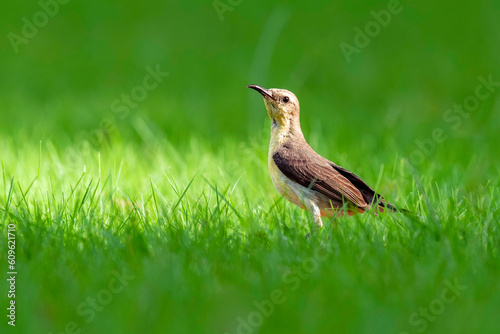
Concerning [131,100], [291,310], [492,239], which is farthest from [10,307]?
[131,100]

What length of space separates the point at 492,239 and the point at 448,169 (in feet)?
6.47

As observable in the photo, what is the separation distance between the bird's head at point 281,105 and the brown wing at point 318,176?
0.38 metres

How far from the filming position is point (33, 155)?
6.48 meters

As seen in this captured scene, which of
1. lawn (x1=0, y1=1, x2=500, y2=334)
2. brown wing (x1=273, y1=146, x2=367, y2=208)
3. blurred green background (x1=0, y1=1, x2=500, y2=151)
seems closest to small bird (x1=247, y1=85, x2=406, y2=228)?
brown wing (x1=273, y1=146, x2=367, y2=208)

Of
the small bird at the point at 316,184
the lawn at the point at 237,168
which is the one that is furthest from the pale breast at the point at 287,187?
the lawn at the point at 237,168

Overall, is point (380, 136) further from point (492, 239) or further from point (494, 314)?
point (494, 314)

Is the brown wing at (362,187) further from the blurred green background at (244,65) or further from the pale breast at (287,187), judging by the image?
the blurred green background at (244,65)

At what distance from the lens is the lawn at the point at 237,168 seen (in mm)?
3500

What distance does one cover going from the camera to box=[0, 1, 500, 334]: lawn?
350 centimetres

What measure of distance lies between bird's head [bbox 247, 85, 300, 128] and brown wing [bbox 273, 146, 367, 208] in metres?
0.38

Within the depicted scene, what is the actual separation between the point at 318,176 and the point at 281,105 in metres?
0.68

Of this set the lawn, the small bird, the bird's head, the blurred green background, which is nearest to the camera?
the lawn

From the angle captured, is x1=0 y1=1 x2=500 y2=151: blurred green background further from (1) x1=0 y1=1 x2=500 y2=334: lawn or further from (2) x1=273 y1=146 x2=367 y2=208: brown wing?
(2) x1=273 y1=146 x2=367 y2=208: brown wing

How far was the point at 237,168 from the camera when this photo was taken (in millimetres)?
6281
